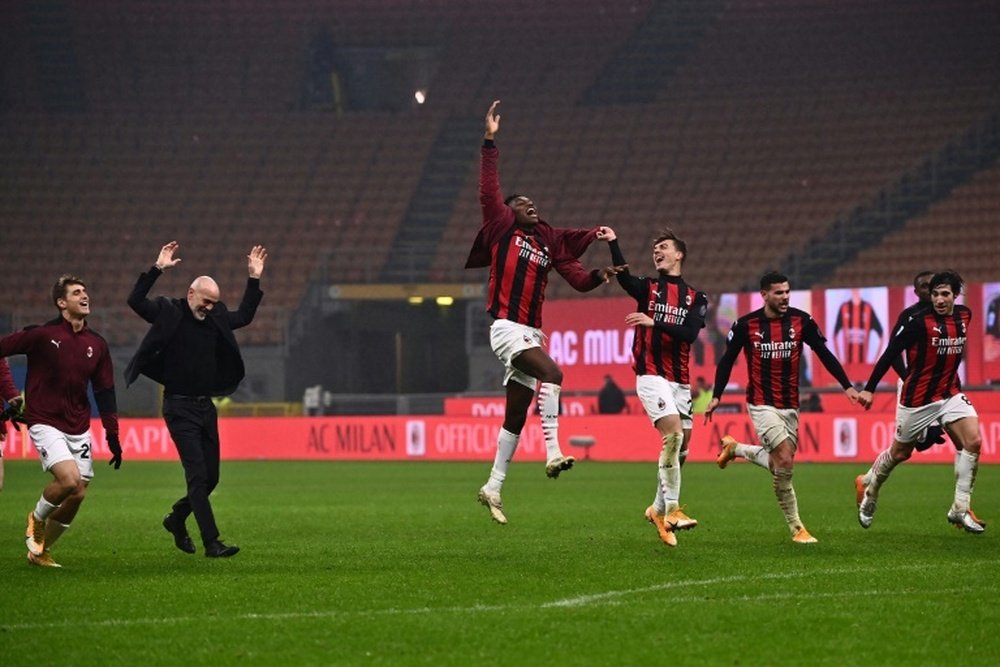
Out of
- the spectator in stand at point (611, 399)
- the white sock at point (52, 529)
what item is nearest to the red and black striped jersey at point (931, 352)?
the white sock at point (52, 529)

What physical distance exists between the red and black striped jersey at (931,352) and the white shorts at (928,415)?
6 cm

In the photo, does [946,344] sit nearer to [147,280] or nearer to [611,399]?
[147,280]

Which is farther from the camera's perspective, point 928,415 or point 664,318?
point 928,415

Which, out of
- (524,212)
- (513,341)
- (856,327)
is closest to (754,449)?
(513,341)

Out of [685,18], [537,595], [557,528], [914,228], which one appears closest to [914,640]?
[537,595]

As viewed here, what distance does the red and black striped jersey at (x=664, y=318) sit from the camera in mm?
13289

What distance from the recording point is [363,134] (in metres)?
49.5

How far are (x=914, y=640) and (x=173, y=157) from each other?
4243 cm

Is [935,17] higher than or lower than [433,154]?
higher

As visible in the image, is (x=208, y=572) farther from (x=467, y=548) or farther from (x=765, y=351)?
(x=765, y=351)

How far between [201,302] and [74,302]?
1076mm

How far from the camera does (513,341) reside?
12805 mm

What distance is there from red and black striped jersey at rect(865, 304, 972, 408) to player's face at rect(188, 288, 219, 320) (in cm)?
579

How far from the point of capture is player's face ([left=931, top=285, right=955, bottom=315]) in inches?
555
